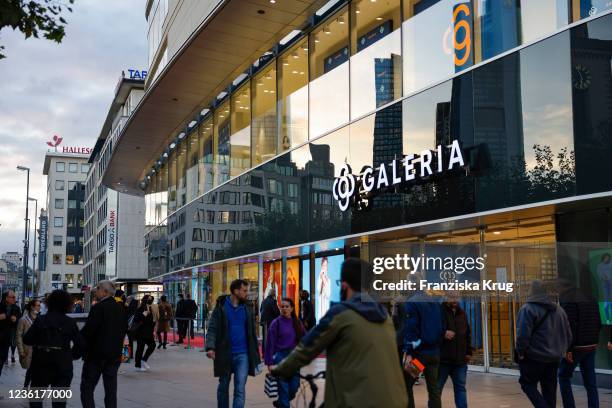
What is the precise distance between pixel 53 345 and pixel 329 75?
551 inches

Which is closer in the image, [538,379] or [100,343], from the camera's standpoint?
[538,379]

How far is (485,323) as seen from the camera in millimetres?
16344

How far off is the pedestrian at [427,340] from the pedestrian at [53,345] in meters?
3.96

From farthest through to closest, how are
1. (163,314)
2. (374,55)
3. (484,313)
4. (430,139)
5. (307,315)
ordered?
1. (163,314)
2. (374,55)
3. (307,315)
4. (484,313)
5. (430,139)

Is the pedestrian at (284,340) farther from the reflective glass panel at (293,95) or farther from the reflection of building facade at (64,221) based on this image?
the reflection of building facade at (64,221)

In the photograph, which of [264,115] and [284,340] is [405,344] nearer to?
[284,340]

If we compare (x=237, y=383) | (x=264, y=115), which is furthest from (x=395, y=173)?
(x=237, y=383)

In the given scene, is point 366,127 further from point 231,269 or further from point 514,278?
point 231,269

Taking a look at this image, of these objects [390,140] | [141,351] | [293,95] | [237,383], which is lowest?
[141,351]

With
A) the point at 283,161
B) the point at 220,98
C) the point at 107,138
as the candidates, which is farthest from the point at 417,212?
the point at 107,138

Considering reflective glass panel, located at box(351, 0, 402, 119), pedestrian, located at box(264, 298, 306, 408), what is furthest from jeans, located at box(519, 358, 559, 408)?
reflective glass panel, located at box(351, 0, 402, 119)

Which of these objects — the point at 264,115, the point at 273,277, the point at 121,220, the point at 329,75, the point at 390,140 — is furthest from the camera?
the point at 121,220

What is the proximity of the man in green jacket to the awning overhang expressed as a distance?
16175 mm

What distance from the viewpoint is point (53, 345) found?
8.67 meters
